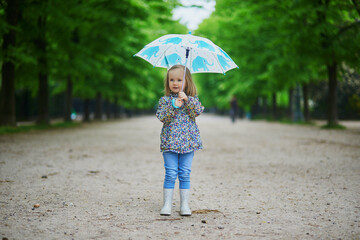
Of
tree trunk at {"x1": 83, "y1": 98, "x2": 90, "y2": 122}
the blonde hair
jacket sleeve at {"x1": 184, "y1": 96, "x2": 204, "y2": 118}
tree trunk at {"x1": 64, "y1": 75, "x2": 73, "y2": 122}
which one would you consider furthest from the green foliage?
jacket sleeve at {"x1": 184, "y1": 96, "x2": 204, "y2": 118}

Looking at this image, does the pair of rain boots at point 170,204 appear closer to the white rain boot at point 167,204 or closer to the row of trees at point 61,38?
the white rain boot at point 167,204

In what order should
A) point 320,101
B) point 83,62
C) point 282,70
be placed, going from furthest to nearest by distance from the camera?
1. point 320,101
2. point 282,70
3. point 83,62

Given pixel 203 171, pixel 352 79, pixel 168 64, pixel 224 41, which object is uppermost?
pixel 224 41

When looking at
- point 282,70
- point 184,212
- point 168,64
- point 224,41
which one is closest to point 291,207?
point 184,212

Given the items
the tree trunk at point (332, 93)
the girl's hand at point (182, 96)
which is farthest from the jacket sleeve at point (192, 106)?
the tree trunk at point (332, 93)

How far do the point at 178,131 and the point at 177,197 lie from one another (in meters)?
1.23

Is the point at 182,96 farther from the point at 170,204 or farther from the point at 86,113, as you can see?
the point at 86,113

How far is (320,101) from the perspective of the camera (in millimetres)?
28234

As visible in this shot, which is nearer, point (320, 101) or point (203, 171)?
point (203, 171)

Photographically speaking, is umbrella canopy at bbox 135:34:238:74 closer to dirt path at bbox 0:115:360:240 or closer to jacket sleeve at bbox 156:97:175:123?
jacket sleeve at bbox 156:97:175:123

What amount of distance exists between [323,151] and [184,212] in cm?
665

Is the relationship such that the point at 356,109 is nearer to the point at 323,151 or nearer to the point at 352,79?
the point at 352,79

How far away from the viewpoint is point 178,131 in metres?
4.02

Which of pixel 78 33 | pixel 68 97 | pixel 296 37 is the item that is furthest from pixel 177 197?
pixel 68 97
